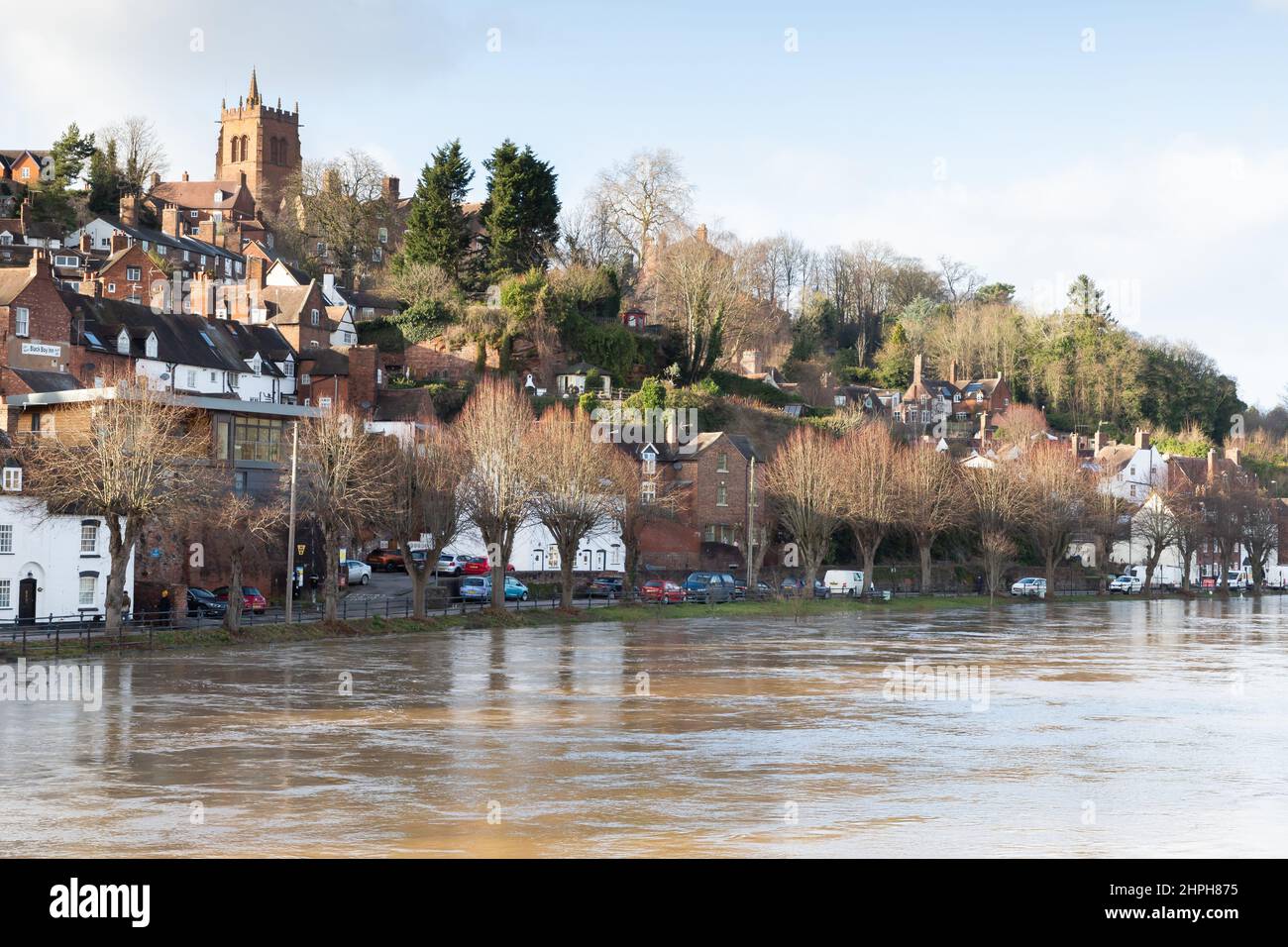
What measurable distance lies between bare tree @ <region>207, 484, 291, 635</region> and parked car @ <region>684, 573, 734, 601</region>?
22856 millimetres

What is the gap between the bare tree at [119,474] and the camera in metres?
47.4

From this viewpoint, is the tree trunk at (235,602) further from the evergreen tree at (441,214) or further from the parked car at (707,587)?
the evergreen tree at (441,214)

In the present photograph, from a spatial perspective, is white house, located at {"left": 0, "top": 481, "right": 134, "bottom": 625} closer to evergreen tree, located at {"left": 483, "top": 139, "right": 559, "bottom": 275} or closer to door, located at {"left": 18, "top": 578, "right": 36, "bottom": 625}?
door, located at {"left": 18, "top": 578, "right": 36, "bottom": 625}

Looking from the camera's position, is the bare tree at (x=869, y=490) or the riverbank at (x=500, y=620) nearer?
the riverbank at (x=500, y=620)

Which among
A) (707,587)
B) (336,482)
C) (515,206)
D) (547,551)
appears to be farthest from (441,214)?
(336,482)

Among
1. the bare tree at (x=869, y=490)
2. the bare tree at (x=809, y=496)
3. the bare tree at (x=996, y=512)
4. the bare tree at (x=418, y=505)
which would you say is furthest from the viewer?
the bare tree at (x=996, y=512)

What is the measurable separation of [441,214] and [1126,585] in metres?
53.2

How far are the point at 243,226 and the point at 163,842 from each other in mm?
115641

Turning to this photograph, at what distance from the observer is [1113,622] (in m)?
72.7

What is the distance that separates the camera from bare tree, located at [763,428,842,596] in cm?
7762

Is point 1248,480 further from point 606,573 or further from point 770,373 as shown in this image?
point 606,573

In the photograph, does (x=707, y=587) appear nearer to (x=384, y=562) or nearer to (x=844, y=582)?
(x=844, y=582)

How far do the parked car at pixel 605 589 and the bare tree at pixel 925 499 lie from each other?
61.7 feet

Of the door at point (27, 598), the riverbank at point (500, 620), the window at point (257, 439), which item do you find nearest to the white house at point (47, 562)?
the door at point (27, 598)
